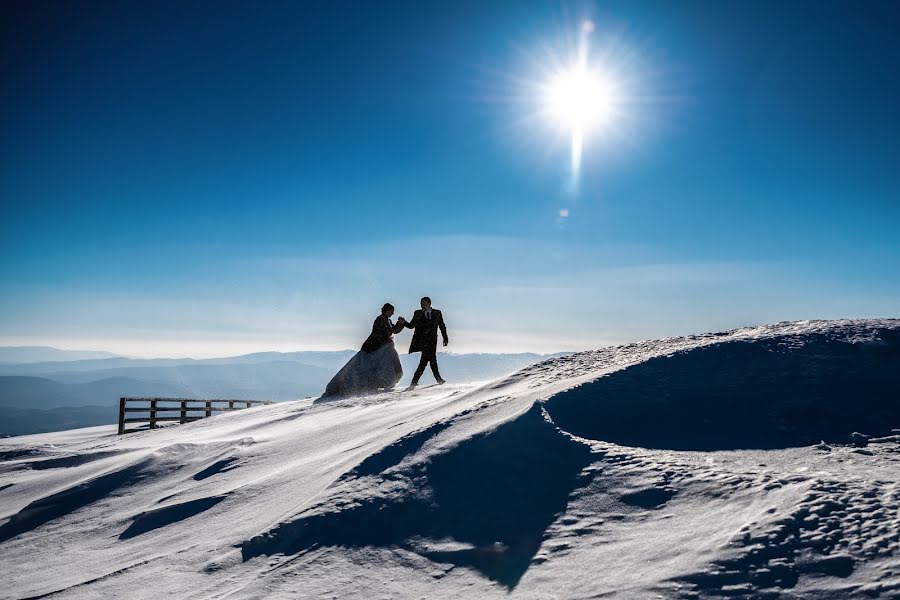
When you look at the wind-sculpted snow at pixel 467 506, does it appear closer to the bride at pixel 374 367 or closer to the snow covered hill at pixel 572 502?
the snow covered hill at pixel 572 502

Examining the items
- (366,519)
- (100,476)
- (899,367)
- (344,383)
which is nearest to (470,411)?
(366,519)

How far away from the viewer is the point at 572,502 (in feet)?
11.1

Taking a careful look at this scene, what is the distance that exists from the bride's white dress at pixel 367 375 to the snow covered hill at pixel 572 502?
6.41 meters

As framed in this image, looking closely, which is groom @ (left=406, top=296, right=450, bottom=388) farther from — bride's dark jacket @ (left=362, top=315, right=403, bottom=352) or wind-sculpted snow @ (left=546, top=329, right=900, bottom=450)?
wind-sculpted snow @ (left=546, top=329, right=900, bottom=450)

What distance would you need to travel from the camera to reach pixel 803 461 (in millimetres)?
3484

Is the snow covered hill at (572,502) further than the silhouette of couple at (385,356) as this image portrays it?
No

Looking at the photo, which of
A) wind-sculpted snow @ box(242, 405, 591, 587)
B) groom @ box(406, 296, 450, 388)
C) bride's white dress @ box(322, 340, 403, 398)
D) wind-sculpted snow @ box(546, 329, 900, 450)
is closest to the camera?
wind-sculpted snow @ box(242, 405, 591, 587)

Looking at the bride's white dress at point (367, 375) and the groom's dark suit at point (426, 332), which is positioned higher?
the groom's dark suit at point (426, 332)

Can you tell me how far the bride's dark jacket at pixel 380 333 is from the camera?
13.5 meters

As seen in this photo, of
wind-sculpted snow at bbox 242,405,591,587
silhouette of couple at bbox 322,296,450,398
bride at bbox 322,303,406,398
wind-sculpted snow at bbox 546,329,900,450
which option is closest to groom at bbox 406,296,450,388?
silhouette of couple at bbox 322,296,450,398

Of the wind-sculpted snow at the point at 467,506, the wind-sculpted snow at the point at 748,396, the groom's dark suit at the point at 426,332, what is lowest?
the wind-sculpted snow at the point at 467,506

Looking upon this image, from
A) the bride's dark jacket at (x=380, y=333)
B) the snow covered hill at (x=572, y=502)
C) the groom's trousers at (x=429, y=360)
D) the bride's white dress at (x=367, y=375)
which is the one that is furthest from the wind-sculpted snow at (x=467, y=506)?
the bride's dark jacket at (x=380, y=333)

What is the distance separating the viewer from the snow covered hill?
2578 mm

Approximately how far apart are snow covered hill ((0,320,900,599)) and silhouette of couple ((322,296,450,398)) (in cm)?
643
